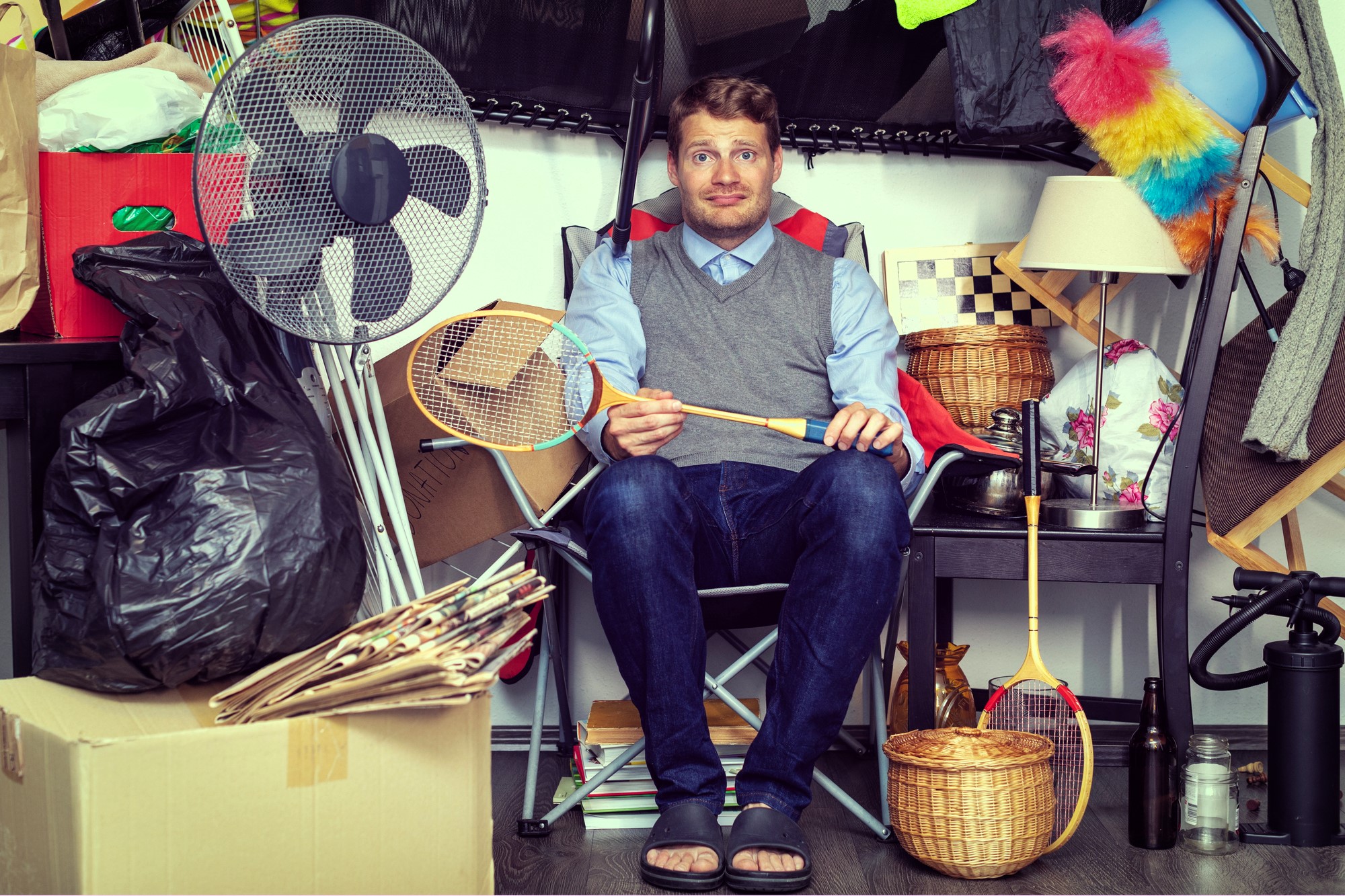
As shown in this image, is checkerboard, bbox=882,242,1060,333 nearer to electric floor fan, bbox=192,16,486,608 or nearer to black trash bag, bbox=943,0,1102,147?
black trash bag, bbox=943,0,1102,147

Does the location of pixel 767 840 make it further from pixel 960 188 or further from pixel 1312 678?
pixel 960 188

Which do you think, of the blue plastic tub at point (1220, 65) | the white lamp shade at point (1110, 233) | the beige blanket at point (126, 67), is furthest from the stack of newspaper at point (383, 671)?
the blue plastic tub at point (1220, 65)

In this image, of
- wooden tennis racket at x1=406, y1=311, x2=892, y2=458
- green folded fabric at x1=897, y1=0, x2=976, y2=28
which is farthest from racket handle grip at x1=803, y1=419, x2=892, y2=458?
green folded fabric at x1=897, y1=0, x2=976, y2=28

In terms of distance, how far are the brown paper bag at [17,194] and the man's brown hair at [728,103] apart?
3.72ft

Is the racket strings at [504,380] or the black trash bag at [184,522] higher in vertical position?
the racket strings at [504,380]

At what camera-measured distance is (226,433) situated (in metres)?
1.56

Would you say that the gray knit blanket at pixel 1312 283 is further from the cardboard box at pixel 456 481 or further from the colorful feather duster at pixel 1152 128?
the cardboard box at pixel 456 481

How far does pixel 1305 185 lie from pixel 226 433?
197cm

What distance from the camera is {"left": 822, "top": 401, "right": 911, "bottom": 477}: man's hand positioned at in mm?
1961

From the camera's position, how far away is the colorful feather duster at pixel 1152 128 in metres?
2.17

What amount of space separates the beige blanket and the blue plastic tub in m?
1.72

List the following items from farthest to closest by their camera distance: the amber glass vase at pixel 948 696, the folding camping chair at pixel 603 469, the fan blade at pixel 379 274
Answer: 1. the amber glass vase at pixel 948 696
2. the folding camping chair at pixel 603 469
3. the fan blade at pixel 379 274

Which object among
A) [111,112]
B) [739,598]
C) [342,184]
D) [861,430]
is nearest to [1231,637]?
[861,430]

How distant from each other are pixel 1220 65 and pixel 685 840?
1658 mm
